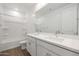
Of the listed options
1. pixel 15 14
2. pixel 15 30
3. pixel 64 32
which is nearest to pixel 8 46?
pixel 15 30

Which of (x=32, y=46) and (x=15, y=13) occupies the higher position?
(x=15, y=13)

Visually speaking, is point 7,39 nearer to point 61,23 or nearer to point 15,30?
point 15,30

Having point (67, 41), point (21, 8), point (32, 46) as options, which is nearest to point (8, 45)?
point (32, 46)

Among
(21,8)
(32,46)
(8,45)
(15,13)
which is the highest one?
(21,8)

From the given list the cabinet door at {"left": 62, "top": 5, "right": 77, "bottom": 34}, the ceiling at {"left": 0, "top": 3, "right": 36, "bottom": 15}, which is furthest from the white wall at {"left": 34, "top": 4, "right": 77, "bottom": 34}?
the ceiling at {"left": 0, "top": 3, "right": 36, "bottom": 15}

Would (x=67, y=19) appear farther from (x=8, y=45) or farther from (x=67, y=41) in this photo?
(x=8, y=45)

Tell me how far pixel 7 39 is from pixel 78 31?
2536mm

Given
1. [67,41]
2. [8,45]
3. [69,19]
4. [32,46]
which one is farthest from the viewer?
[8,45]

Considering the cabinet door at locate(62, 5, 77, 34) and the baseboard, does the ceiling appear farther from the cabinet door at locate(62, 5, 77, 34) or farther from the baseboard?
the cabinet door at locate(62, 5, 77, 34)

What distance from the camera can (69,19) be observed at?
3.94 ft

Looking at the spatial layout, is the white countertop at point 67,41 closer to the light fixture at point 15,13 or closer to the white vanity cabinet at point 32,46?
the white vanity cabinet at point 32,46

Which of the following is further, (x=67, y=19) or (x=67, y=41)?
(x=67, y=19)

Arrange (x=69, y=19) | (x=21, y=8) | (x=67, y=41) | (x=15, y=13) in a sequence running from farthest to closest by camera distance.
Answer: (x=21, y=8) < (x=15, y=13) < (x=69, y=19) < (x=67, y=41)

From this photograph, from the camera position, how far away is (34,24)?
9.46 feet
